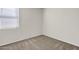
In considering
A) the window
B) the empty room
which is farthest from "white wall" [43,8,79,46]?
the window

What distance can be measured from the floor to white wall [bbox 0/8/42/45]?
0.06 m

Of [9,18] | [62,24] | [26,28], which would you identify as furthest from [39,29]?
[9,18]

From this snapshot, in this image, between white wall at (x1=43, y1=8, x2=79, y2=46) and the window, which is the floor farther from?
the window

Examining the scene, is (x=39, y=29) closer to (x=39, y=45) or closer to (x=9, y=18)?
(x=39, y=45)

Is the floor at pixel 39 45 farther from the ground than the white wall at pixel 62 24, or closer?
closer

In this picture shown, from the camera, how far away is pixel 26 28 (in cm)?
145

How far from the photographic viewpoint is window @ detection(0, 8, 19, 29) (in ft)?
4.56

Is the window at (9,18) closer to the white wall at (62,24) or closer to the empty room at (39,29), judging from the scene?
the empty room at (39,29)

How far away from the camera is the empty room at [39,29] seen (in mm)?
1412

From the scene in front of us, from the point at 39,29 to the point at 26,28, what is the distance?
0.57 ft

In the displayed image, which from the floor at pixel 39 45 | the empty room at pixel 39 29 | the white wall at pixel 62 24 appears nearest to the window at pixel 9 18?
the empty room at pixel 39 29

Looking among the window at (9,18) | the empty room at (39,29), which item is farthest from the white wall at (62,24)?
the window at (9,18)
